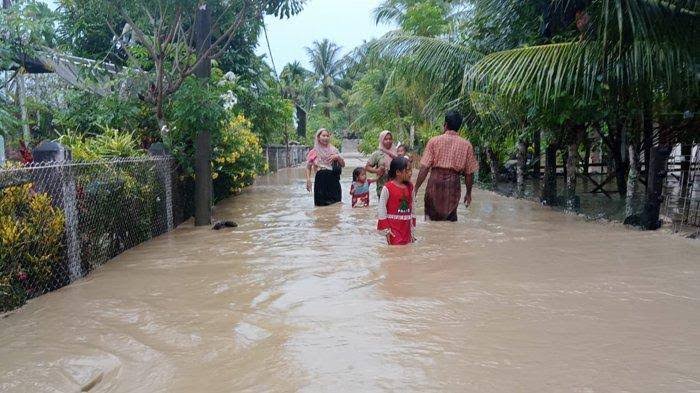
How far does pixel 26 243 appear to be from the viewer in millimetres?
4746

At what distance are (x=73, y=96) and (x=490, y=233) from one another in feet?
26.3

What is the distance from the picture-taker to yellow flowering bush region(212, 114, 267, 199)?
11680 millimetres

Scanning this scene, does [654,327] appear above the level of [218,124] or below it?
below

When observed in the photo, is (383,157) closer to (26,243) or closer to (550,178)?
(550,178)

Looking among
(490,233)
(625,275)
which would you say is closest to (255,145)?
(490,233)

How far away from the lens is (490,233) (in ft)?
27.0

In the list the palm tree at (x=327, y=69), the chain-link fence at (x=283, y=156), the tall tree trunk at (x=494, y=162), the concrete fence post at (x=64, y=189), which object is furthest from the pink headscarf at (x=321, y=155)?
the palm tree at (x=327, y=69)

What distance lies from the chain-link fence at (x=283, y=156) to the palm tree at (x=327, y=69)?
17348mm

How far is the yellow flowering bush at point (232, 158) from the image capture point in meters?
11.7

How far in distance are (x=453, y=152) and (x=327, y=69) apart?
5612cm

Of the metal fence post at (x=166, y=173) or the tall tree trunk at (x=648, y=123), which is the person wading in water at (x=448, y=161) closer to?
the tall tree trunk at (x=648, y=123)

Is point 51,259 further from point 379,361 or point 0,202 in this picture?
point 379,361

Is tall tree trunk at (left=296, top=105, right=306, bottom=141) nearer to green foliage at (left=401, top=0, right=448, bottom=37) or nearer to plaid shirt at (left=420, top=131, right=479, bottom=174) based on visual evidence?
green foliage at (left=401, top=0, right=448, bottom=37)

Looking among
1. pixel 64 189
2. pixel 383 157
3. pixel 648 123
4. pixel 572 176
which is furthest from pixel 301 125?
pixel 64 189
